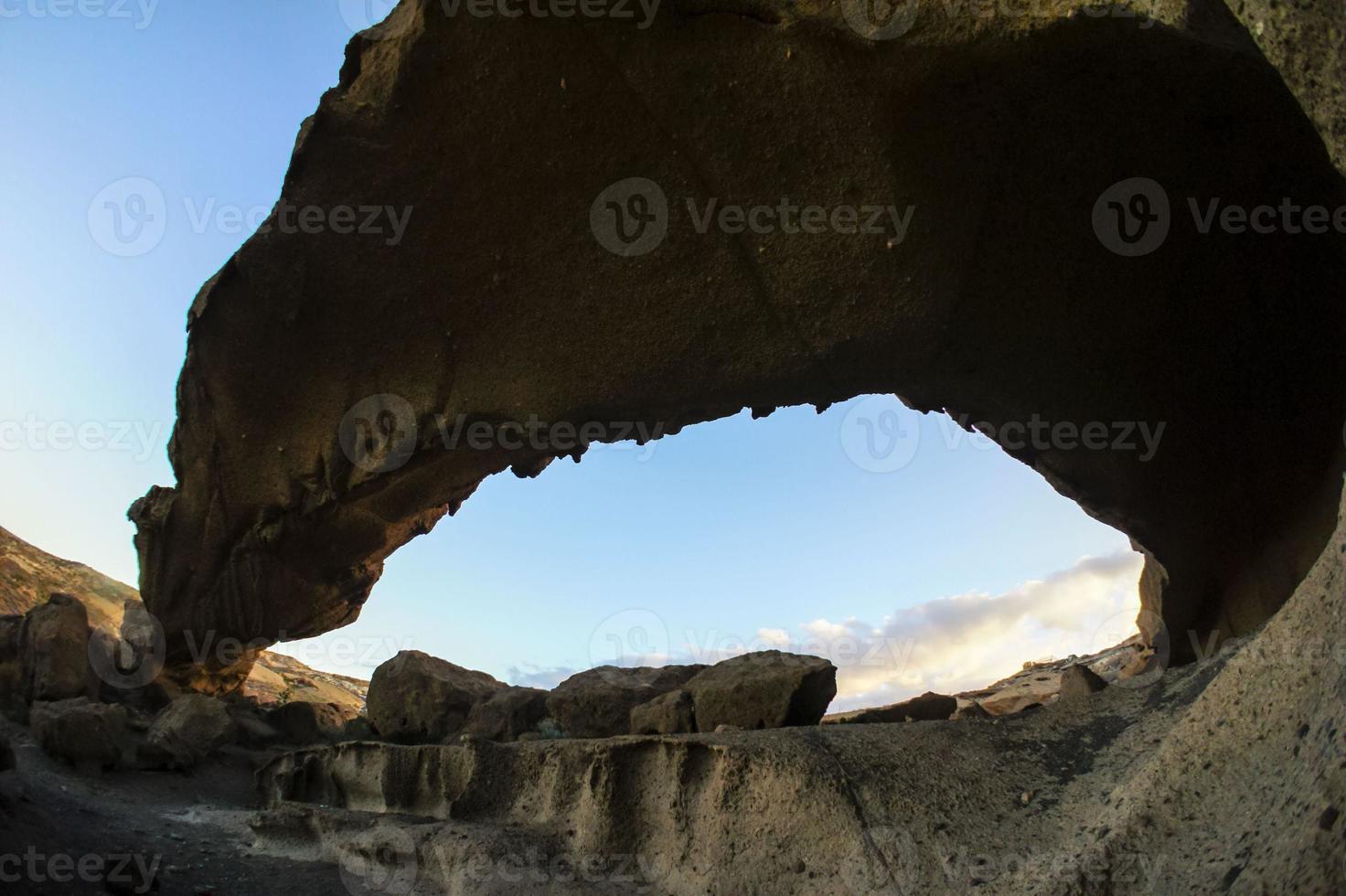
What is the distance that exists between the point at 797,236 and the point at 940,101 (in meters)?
0.78

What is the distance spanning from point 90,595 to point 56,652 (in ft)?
9.75

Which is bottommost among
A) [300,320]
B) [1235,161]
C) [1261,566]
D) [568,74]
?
[1261,566]

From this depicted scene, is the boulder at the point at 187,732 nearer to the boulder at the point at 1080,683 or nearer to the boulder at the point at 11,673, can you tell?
the boulder at the point at 11,673

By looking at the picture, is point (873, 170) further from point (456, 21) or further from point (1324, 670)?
point (1324, 670)

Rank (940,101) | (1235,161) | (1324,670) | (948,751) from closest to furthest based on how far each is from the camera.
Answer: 1. (1324,670)
2. (948,751)
3. (940,101)
4. (1235,161)

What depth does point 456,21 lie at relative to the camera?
3490 mm

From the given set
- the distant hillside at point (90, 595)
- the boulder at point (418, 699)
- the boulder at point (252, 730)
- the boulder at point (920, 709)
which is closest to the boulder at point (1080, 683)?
the boulder at point (920, 709)

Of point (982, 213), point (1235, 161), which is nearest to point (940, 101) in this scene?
point (982, 213)

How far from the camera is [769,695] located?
12.2ft

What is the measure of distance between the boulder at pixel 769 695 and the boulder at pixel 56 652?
4499 millimetres

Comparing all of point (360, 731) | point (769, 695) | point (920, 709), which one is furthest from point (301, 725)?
point (920, 709)

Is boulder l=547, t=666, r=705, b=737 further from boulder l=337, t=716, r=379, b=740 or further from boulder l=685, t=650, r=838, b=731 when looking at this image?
boulder l=337, t=716, r=379, b=740

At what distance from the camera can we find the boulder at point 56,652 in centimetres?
576

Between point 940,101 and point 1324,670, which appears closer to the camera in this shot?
point 1324,670
